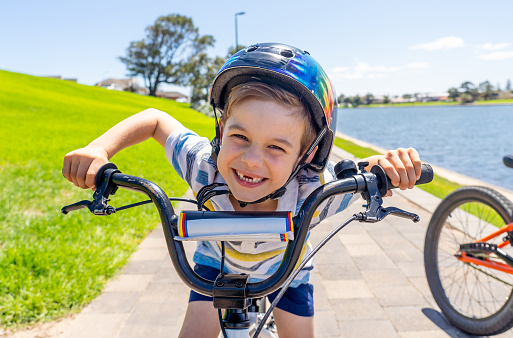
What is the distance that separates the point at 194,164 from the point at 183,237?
79 cm

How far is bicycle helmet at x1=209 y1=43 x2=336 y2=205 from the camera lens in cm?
155

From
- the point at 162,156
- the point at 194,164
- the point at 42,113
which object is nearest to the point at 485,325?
the point at 194,164

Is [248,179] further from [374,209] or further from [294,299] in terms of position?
[294,299]

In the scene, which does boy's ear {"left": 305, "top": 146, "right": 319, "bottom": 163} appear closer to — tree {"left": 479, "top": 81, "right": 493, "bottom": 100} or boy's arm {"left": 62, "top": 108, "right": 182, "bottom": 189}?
boy's arm {"left": 62, "top": 108, "right": 182, "bottom": 189}

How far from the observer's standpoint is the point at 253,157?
1468 millimetres

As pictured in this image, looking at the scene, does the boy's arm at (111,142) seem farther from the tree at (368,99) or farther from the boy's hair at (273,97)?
the tree at (368,99)

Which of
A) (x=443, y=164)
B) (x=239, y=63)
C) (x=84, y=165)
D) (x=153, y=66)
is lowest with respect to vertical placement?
(x=443, y=164)

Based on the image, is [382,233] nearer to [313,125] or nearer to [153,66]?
[313,125]

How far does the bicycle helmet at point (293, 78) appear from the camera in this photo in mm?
1553

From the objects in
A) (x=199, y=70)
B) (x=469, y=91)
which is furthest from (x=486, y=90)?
(x=199, y=70)

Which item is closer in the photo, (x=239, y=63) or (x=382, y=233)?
(x=239, y=63)

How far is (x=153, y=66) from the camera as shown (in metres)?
61.6

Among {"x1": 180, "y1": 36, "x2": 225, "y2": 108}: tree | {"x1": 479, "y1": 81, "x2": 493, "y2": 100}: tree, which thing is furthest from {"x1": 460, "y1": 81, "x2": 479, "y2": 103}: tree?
{"x1": 180, "y1": 36, "x2": 225, "y2": 108}: tree

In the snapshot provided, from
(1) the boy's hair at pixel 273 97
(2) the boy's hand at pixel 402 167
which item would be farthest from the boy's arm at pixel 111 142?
(2) the boy's hand at pixel 402 167
